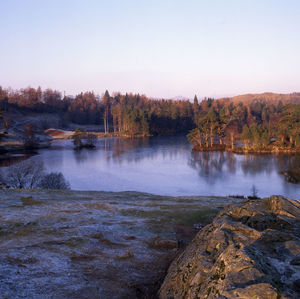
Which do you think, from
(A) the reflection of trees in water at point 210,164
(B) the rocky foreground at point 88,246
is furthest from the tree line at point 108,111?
(B) the rocky foreground at point 88,246

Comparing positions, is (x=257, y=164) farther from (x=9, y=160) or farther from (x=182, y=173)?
(x=9, y=160)

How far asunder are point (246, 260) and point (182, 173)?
3154 centimetres

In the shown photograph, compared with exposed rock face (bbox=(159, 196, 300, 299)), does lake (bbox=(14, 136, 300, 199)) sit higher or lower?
lower

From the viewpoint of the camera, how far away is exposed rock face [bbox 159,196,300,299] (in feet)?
13.3

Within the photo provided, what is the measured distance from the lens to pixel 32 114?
115m

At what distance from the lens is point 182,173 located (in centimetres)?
3591

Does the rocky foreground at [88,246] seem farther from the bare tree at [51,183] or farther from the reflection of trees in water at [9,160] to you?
the reflection of trees in water at [9,160]

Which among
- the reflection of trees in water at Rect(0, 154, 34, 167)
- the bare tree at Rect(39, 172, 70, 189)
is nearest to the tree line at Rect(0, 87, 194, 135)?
the reflection of trees in water at Rect(0, 154, 34, 167)

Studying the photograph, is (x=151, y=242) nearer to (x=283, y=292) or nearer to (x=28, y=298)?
(x=28, y=298)

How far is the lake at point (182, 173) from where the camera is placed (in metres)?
28.1

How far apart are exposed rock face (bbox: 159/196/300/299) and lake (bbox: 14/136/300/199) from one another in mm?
19169

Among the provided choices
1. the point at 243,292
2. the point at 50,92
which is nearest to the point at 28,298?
the point at 243,292

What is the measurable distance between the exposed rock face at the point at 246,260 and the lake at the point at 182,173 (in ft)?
62.9

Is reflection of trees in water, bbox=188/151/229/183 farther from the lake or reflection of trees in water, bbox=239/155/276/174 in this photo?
reflection of trees in water, bbox=239/155/276/174
